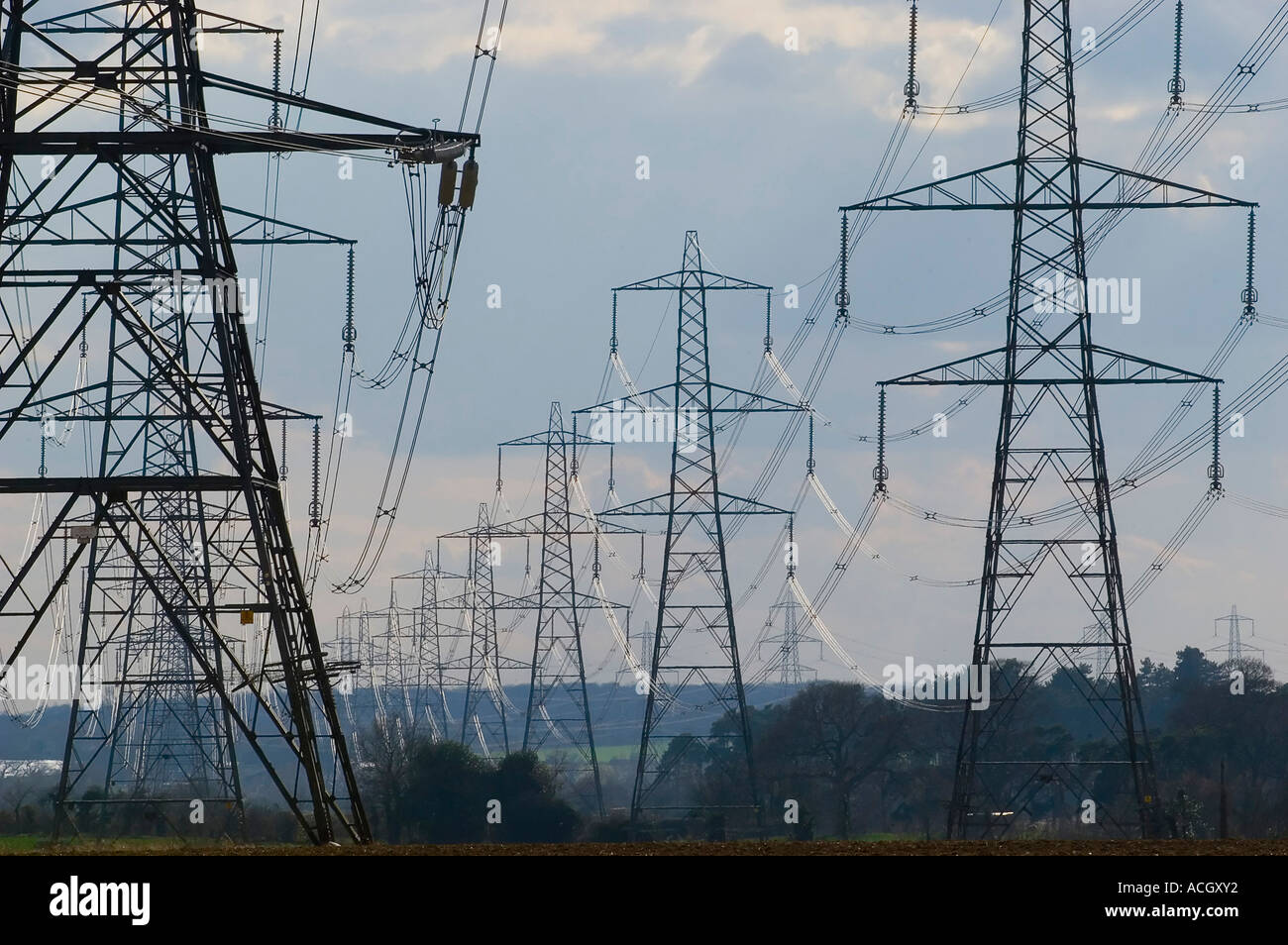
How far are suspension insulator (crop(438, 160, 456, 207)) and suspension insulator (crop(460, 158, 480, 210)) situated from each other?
0.51ft

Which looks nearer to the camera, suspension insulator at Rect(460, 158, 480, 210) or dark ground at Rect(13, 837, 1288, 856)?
dark ground at Rect(13, 837, 1288, 856)

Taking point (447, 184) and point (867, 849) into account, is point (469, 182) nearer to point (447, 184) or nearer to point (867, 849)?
point (447, 184)

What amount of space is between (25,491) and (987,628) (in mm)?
19590

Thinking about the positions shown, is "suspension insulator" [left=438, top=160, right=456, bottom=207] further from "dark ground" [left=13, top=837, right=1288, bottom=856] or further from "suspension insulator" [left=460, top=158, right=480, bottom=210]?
"dark ground" [left=13, top=837, right=1288, bottom=856]

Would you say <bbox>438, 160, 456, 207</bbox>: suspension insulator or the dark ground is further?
<bbox>438, 160, 456, 207</bbox>: suspension insulator

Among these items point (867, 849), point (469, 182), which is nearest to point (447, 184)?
point (469, 182)

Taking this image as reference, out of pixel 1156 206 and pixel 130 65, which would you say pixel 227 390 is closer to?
pixel 130 65

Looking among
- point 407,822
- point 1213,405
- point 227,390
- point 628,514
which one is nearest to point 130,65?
point 227,390

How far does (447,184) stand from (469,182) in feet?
1.30

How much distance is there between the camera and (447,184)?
2495 cm

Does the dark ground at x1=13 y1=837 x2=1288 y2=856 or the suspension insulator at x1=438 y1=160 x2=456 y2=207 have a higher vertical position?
the suspension insulator at x1=438 y1=160 x2=456 y2=207

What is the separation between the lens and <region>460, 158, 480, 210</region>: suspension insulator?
973 inches

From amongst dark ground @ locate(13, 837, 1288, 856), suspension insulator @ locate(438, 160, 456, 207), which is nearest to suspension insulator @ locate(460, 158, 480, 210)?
suspension insulator @ locate(438, 160, 456, 207)
